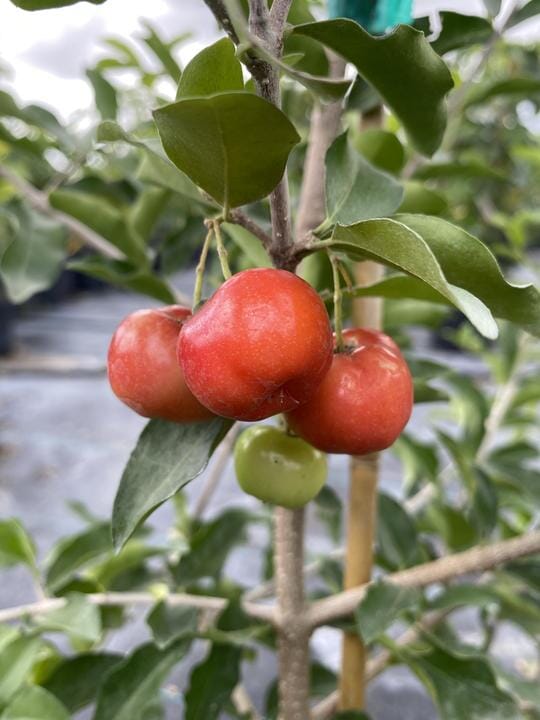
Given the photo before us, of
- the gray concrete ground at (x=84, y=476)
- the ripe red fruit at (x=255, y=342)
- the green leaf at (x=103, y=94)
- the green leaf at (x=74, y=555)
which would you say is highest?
the ripe red fruit at (x=255, y=342)

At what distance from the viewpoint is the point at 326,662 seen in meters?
1.20

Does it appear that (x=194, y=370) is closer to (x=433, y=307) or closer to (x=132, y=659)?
(x=132, y=659)

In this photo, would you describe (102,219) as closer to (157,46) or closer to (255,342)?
(157,46)

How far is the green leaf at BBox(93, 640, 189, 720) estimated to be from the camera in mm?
538

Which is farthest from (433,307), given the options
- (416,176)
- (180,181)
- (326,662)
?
(326,662)

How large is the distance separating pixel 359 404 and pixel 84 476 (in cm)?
186

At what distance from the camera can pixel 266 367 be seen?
286mm

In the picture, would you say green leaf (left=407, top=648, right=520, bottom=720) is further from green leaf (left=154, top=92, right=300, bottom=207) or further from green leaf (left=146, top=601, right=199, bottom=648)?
green leaf (left=154, top=92, right=300, bottom=207)

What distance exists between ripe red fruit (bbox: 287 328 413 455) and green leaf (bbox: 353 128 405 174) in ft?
0.92

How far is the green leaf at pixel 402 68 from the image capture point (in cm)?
33

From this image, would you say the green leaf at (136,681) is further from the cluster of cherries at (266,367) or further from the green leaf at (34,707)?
the cluster of cherries at (266,367)

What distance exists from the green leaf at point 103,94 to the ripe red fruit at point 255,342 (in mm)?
603

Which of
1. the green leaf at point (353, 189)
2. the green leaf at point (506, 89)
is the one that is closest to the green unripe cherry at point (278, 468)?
the green leaf at point (353, 189)

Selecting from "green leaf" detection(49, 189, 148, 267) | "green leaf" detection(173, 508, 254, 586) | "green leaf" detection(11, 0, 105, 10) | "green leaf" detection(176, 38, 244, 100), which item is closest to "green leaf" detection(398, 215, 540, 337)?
"green leaf" detection(176, 38, 244, 100)
